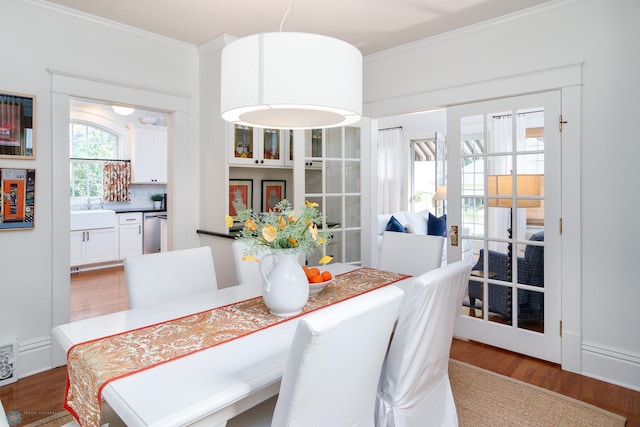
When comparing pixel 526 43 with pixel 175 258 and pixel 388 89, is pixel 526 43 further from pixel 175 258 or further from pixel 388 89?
pixel 175 258

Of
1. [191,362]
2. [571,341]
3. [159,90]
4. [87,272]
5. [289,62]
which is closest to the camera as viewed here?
[191,362]

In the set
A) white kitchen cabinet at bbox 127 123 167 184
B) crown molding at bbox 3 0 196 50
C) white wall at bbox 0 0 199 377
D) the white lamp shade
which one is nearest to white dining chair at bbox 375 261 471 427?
the white lamp shade

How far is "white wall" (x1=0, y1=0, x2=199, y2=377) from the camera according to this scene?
2.66 m

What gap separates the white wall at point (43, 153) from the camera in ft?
8.73

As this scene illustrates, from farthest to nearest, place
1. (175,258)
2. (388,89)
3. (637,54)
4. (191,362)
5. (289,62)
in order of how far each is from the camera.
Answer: (388,89)
(637,54)
(175,258)
(289,62)
(191,362)

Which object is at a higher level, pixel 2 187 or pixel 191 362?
pixel 2 187

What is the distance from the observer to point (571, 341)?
9.00ft

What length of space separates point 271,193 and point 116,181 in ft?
11.0


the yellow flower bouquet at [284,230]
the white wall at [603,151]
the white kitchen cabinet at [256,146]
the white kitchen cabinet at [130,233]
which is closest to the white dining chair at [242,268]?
the yellow flower bouquet at [284,230]

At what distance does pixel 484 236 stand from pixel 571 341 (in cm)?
93

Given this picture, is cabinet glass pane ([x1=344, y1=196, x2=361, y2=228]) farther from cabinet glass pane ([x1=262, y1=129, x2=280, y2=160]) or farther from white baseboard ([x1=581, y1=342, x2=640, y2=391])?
white baseboard ([x1=581, y1=342, x2=640, y2=391])

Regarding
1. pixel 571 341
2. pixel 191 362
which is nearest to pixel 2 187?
pixel 191 362

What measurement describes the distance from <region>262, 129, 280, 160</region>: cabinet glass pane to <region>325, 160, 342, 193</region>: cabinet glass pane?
53cm

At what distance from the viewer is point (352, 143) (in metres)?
3.95
